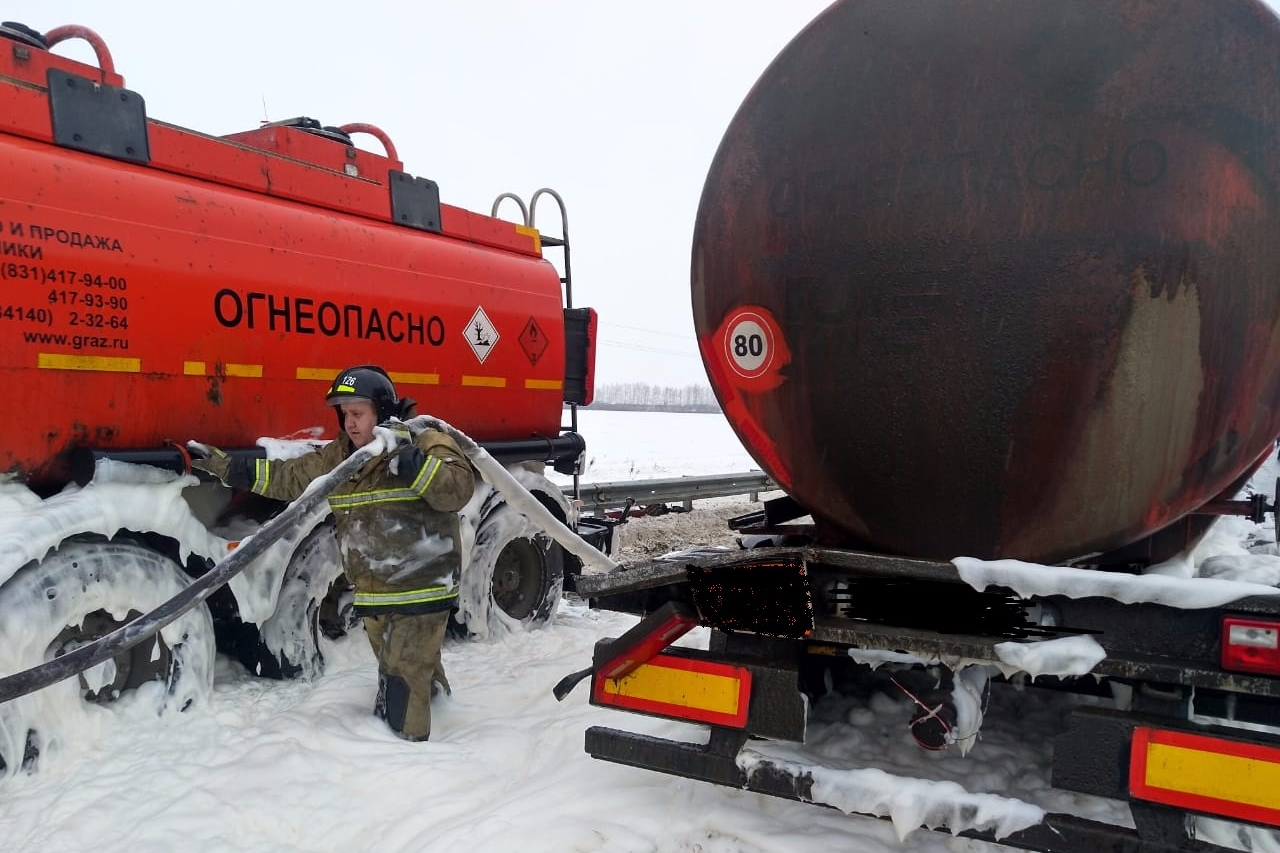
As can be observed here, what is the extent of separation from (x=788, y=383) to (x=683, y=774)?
4.06 ft

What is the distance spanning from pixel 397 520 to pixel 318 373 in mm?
1024

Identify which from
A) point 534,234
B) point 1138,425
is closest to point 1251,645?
point 1138,425

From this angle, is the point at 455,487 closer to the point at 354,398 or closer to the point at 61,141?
the point at 354,398

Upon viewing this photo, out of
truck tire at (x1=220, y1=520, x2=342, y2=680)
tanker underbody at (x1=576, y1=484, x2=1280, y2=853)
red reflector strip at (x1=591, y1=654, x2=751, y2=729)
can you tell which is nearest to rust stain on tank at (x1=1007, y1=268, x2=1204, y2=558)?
tanker underbody at (x1=576, y1=484, x2=1280, y2=853)

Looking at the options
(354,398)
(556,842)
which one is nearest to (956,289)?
(556,842)

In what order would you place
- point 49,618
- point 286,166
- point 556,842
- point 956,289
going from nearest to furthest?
point 956,289 < point 556,842 < point 49,618 < point 286,166

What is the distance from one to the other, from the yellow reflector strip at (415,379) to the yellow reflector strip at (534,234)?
1386mm

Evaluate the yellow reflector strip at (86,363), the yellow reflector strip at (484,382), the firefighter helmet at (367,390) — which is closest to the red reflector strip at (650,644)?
the firefighter helmet at (367,390)

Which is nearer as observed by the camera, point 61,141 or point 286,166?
point 61,141

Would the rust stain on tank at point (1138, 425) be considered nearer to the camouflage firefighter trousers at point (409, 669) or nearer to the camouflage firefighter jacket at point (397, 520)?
the camouflage firefighter jacket at point (397, 520)

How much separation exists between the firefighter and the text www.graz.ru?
1.60ft

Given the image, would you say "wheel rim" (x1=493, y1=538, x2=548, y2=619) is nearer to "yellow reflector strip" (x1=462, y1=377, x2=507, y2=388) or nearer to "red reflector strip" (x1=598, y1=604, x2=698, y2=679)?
"yellow reflector strip" (x1=462, y1=377, x2=507, y2=388)

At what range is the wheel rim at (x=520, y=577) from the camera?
5.30 metres

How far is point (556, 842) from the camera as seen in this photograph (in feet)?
8.48
